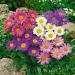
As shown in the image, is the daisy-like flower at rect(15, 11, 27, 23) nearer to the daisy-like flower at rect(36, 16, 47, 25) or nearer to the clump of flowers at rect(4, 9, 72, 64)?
the clump of flowers at rect(4, 9, 72, 64)

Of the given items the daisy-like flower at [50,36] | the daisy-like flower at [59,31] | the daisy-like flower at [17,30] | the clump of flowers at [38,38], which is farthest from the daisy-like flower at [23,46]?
the daisy-like flower at [59,31]

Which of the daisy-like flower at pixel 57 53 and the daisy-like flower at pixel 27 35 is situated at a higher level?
the daisy-like flower at pixel 27 35

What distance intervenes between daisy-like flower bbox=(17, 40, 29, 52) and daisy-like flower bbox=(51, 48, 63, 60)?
12.3 inches

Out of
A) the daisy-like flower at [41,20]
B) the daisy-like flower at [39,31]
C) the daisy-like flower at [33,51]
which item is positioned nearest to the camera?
the daisy-like flower at [33,51]

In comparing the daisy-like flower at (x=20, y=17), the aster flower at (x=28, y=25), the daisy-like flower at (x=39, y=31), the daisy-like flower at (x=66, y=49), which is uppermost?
the daisy-like flower at (x=20, y=17)

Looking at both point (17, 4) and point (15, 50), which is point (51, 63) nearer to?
point (15, 50)

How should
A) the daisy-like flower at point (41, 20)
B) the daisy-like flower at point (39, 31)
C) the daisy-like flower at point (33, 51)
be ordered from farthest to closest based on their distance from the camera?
the daisy-like flower at point (41, 20) → the daisy-like flower at point (39, 31) → the daisy-like flower at point (33, 51)

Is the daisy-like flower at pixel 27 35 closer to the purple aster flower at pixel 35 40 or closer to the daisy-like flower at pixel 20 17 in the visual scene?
the purple aster flower at pixel 35 40

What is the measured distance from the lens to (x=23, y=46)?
451 centimetres

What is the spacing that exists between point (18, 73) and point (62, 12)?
0.96m

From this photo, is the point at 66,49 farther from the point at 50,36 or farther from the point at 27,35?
the point at 27,35

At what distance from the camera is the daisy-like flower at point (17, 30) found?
4570mm

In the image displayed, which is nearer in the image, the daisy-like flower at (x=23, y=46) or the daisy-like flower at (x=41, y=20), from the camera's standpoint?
the daisy-like flower at (x=23, y=46)

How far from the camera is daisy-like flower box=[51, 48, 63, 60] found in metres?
4.52
